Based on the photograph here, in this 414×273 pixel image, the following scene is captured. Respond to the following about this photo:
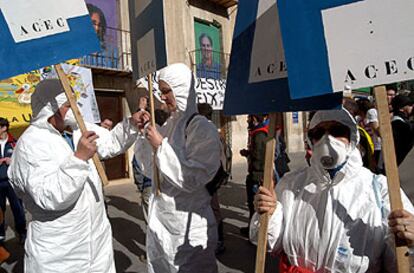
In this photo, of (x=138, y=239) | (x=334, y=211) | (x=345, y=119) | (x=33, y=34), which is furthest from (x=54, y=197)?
(x=138, y=239)

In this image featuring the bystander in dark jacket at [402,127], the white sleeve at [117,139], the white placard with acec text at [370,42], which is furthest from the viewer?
the bystander in dark jacket at [402,127]

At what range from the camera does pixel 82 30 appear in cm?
219

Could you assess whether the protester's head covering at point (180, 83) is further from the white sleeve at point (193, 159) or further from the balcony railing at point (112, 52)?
the balcony railing at point (112, 52)

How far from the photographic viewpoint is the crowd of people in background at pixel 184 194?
5.21 ft

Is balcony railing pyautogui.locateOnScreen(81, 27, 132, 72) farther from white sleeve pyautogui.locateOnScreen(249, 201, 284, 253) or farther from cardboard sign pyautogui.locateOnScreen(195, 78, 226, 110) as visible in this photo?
white sleeve pyautogui.locateOnScreen(249, 201, 284, 253)

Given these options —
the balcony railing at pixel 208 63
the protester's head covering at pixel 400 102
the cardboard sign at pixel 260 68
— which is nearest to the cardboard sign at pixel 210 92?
the balcony railing at pixel 208 63

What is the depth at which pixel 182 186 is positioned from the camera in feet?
7.19

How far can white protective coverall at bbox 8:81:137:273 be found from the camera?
6.42 feet

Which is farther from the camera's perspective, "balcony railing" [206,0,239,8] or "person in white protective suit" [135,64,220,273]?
"balcony railing" [206,0,239,8]

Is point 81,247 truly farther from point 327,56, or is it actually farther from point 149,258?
point 327,56

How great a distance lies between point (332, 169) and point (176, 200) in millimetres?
1010

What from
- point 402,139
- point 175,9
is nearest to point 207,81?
point 175,9

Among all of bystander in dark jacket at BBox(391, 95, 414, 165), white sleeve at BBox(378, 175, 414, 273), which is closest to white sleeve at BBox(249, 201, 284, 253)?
white sleeve at BBox(378, 175, 414, 273)

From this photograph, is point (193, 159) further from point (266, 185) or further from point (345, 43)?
point (345, 43)
